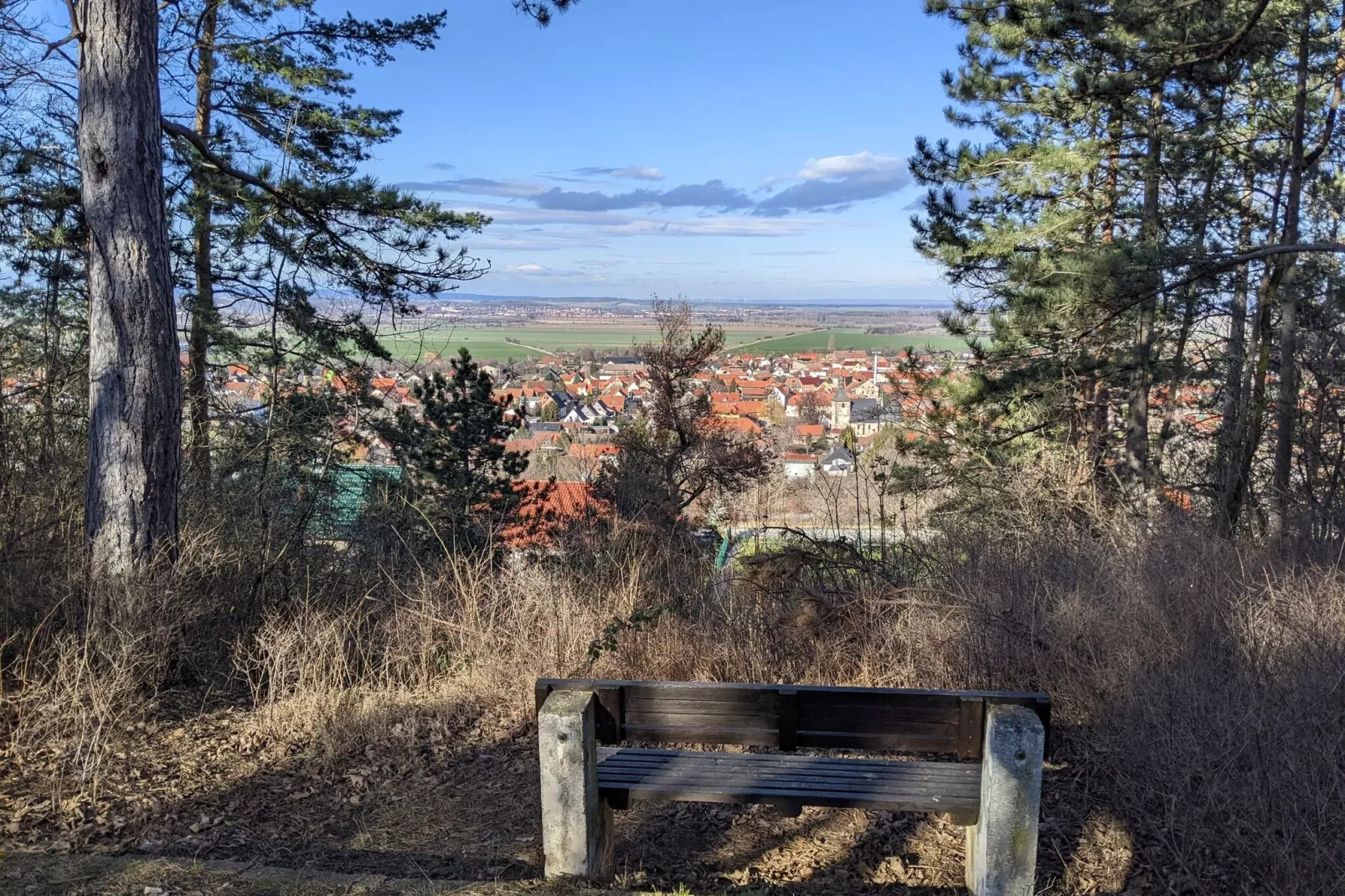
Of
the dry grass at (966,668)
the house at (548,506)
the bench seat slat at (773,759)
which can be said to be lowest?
the house at (548,506)

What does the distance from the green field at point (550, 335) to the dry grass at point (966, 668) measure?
2.14 metres

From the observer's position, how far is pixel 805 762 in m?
3.05

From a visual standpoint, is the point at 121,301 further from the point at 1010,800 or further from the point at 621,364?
the point at 621,364

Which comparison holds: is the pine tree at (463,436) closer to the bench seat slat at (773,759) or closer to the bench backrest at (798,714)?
the bench seat slat at (773,759)

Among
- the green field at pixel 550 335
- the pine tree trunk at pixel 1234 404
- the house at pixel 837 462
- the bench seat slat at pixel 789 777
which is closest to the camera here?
the bench seat slat at pixel 789 777

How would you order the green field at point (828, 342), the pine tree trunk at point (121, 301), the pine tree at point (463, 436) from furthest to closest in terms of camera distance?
the green field at point (828, 342), the pine tree at point (463, 436), the pine tree trunk at point (121, 301)

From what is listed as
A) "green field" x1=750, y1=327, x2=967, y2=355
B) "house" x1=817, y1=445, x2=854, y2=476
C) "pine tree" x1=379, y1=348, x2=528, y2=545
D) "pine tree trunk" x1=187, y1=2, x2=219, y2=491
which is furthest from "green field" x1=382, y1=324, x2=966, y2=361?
"house" x1=817, y1=445, x2=854, y2=476

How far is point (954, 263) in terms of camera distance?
44.8 ft

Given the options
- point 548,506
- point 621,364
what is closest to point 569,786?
point 548,506

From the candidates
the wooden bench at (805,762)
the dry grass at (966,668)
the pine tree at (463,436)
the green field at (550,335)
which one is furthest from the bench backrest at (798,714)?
the pine tree at (463,436)

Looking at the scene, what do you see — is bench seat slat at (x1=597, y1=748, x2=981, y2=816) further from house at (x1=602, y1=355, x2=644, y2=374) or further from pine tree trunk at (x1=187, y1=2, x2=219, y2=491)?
house at (x1=602, y1=355, x2=644, y2=374)

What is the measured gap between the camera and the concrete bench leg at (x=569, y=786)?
279 cm

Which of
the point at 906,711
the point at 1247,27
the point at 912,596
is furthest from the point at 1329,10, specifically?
the point at 906,711

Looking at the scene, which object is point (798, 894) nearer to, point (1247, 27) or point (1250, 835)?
point (1250, 835)
